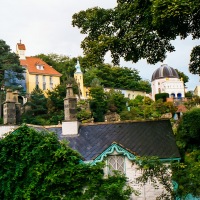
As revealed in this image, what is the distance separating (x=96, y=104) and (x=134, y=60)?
45.0 meters

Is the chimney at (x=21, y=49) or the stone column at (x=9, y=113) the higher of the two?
the chimney at (x=21, y=49)

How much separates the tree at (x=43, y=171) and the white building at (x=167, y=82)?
72.9 metres

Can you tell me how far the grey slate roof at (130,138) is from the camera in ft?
60.5

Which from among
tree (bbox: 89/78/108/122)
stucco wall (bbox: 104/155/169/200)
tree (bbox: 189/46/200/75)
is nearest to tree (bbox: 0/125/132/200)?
stucco wall (bbox: 104/155/169/200)

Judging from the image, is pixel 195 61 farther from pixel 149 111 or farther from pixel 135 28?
pixel 149 111

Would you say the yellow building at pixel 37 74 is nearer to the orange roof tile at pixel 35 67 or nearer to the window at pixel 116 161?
the orange roof tile at pixel 35 67

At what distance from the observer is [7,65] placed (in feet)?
196

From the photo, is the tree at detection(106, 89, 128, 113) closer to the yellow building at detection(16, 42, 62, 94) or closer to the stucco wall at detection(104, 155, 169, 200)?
the yellow building at detection(16, 42, 62, 94)

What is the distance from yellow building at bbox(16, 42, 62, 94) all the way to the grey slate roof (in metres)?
54.9

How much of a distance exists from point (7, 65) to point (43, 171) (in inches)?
1809

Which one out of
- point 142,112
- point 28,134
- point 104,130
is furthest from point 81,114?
point 28,134

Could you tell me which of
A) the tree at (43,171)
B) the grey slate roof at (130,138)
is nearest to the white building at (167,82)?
the grey slate roof at (130,138)

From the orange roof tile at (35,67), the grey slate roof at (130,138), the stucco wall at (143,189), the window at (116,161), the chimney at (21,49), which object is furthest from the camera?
the chimney at (21,49)

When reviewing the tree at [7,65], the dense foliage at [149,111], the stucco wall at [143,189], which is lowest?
the stucco wall at [143,189]
